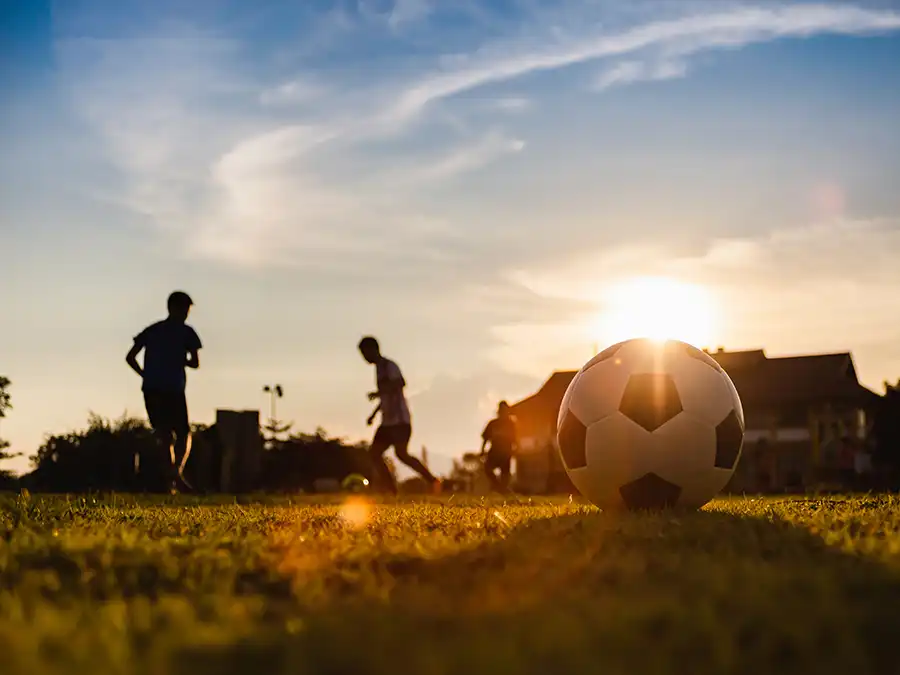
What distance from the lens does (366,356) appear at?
45.4 feet

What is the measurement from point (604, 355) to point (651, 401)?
0.69 metres

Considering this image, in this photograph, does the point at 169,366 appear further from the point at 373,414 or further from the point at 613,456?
the point at 613,456

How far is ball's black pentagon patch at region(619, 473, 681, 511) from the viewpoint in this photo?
709cm

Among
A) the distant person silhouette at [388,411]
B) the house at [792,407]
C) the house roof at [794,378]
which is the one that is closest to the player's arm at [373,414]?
the distant person silhouette at [388,411]

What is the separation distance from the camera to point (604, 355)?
25.1ft

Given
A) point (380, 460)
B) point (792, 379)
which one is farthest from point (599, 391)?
point (792, 379)

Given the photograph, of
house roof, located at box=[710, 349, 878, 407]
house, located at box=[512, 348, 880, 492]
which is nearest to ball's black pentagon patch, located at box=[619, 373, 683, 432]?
house, located at box=[512, 348, 880, 492]

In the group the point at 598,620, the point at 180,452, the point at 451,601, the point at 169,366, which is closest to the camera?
the point at 598,620

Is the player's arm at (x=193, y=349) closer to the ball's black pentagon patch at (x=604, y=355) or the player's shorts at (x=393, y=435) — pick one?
the player's shorts at (x=393, y=435)

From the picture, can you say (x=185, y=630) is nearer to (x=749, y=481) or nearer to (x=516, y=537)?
(x=516, y=537)

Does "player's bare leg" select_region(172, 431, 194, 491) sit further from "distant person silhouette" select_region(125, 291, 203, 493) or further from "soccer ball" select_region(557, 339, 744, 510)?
"soccer ball" select_region(557, 339, 744, 510)

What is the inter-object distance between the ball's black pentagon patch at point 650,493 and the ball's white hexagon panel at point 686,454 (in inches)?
1.9

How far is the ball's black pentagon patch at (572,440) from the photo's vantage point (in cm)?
741

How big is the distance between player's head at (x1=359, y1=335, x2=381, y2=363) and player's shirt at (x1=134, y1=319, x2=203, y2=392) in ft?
8.39
